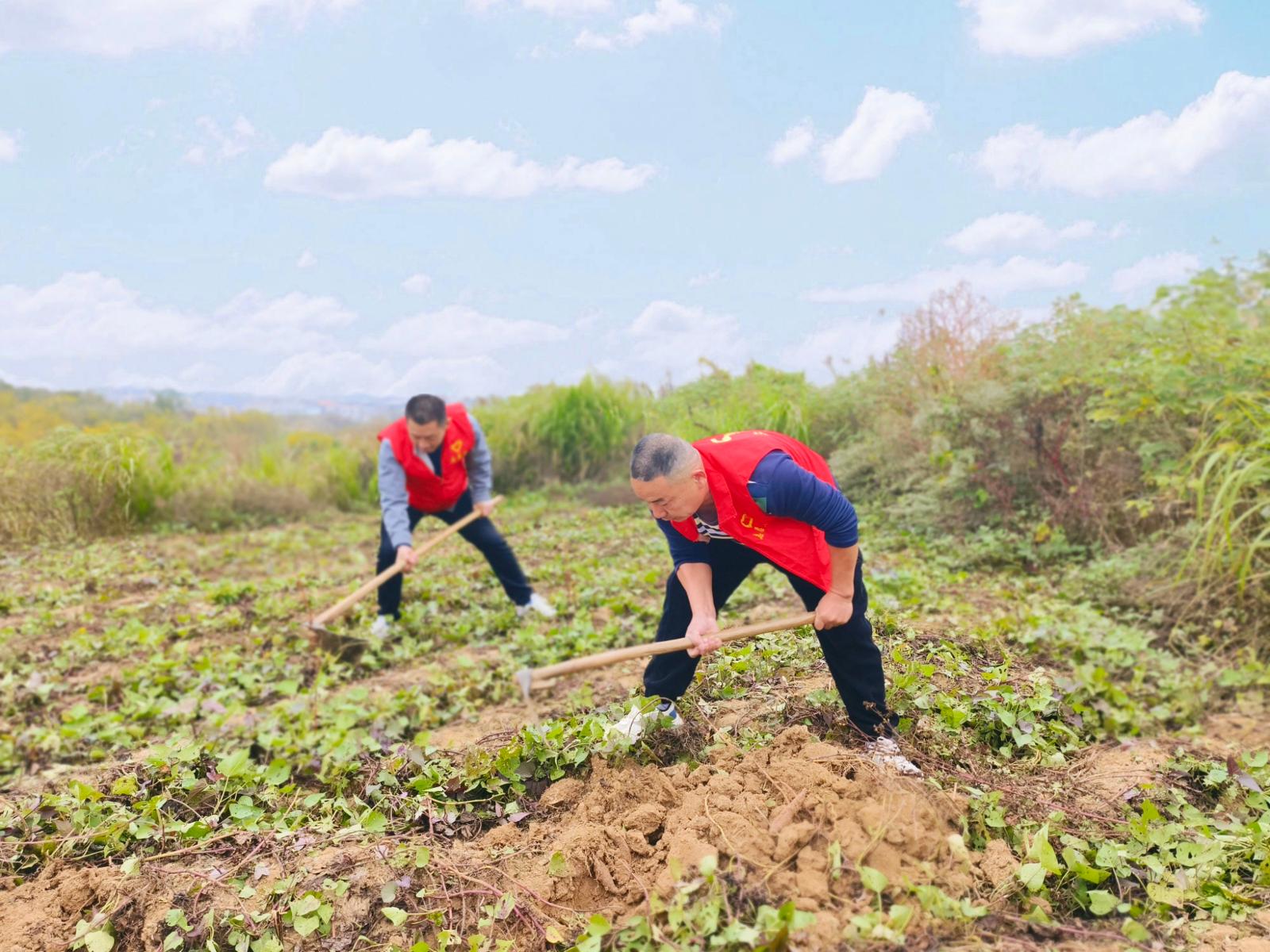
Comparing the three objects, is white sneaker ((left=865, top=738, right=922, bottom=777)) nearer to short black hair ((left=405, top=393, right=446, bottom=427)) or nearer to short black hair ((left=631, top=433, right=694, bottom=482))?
short black hair ((left=631, top=433, right=694, bottom=482))

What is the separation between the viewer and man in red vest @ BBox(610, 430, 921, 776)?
2686mm

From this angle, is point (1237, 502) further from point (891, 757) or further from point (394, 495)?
point (394, 495)

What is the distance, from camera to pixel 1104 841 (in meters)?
2.57

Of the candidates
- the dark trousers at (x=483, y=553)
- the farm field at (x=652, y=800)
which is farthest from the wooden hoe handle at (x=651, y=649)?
the dark trousers at (x=483, y=553)

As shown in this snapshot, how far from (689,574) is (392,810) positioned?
4.19ft

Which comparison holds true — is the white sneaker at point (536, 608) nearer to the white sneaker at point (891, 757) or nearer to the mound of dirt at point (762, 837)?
the mound of dirt at point (762, 837)

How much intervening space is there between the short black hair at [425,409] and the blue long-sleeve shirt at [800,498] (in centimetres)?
280

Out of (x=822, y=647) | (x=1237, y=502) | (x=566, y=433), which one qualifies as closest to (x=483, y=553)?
(x=822, y=647)

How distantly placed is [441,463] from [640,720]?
9.24ft

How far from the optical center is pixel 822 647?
3080 mm

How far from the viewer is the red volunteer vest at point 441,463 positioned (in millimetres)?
5395

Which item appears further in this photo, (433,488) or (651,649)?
(433,488)

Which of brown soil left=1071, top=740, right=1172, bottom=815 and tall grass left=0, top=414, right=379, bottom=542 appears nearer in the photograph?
brown soil left=1071, top=740, right=1172, bottom=815

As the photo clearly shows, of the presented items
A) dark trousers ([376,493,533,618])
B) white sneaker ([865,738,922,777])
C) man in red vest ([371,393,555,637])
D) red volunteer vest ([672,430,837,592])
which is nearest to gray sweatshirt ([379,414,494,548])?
man in red vest ([371,393,555,637])
